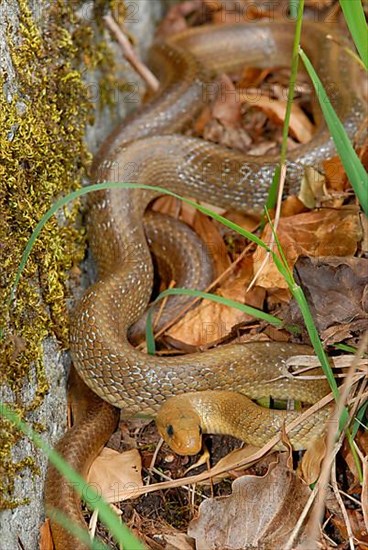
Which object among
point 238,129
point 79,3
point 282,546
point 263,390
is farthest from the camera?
point 238,129

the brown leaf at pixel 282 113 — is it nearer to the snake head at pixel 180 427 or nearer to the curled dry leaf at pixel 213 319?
the curled dry leaf at pixel 213 319

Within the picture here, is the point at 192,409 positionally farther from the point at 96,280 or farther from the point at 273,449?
the point at 96,280

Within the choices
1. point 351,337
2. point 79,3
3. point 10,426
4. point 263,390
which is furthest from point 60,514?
point 79,3

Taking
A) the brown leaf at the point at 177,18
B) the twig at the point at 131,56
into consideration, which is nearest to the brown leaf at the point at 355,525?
the twig at the point at 131,56

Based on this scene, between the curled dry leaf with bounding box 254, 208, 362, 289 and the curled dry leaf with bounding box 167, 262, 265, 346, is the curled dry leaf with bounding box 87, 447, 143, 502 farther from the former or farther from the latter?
the curled dry leaf with bounding box 254, 208, 362, 289

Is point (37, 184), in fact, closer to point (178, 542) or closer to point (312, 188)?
point (312, 188)

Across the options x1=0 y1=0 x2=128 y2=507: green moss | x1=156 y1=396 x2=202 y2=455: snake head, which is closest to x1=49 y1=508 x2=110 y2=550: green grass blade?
x1=0 y1=0 x2=128 y2=507: green moss
